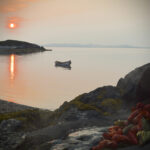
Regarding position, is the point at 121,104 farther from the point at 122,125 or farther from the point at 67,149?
the point at 67,149

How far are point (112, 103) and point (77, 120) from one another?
270 centimetres

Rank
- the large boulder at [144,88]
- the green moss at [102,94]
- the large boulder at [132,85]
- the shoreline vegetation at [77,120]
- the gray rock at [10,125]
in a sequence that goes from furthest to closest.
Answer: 1. the green moss at [102,94]
2. the large boulder at [132,85]
3. the large boulder at [144,88]
4. the gray rock at [10,125]
5. the shoreline vegetation at [77,120]

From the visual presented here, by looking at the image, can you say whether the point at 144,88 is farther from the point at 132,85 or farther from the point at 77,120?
the point at 77,120

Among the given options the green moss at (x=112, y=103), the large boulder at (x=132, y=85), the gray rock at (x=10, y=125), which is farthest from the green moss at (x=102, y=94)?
the gray rock at (x=10, y=125)

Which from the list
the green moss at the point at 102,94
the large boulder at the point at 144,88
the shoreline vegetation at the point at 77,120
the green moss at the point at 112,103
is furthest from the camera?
the green moss at the point at 102,94

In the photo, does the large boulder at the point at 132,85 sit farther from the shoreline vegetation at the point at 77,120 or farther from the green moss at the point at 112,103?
the green moss at the point at 112,103

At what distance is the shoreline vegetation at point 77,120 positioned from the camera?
9156mm

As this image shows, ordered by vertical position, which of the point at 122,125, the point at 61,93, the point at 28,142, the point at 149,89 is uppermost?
the point at 149,89

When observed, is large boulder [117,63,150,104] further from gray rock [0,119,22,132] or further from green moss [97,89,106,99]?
gray rock [0,119,22,132]

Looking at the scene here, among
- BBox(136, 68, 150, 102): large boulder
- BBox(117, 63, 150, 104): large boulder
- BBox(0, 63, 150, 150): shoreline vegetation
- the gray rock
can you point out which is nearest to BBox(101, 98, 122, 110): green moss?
BBox(0, 63, 150, 150): shoreline vegetation

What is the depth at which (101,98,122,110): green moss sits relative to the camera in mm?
13725

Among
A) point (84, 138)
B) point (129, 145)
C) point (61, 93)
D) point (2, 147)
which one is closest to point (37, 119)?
point (2, 147)

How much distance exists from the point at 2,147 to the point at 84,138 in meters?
3.12

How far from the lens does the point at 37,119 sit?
13977 mm
